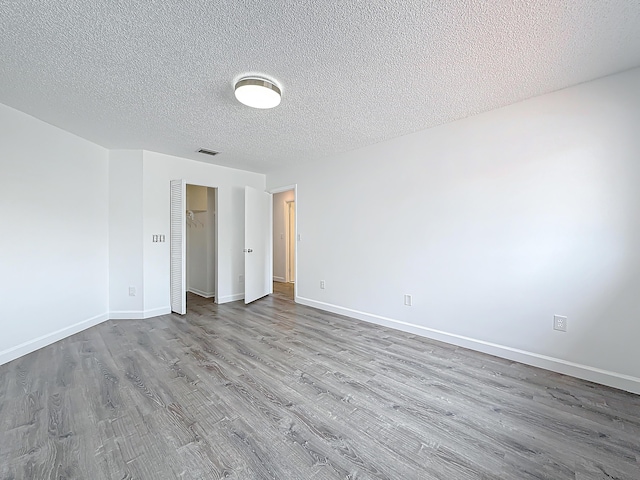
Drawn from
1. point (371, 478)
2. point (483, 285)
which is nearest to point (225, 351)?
point (371, 478)

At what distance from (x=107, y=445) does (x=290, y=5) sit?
2.67m

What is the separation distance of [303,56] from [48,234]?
340cm

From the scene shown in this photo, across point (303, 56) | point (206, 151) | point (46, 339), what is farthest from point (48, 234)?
point (303, 56)

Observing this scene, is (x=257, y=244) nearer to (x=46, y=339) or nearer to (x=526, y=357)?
(x=46, y=339)

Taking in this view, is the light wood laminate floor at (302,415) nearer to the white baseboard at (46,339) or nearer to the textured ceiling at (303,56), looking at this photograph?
the white baseboard at (46,339)

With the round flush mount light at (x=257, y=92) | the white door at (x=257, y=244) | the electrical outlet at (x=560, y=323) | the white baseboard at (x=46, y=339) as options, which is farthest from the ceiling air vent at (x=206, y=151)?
the electrical outlet at (x=560, y=323)

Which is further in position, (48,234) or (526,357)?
(48,234)

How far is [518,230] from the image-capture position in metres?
2.63

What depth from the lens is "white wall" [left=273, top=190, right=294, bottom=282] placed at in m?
7.12

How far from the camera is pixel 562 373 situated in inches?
93.9

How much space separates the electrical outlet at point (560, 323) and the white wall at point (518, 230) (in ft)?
0.11

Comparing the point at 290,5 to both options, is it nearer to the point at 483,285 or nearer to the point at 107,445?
the point at 107,445

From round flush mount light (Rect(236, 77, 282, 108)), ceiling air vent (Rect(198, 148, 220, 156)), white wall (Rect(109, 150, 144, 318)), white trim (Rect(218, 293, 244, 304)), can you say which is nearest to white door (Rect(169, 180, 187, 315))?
white wall (Rect(109, 150, 144, 318))

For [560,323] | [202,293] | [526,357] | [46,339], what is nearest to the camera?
[560,323]
